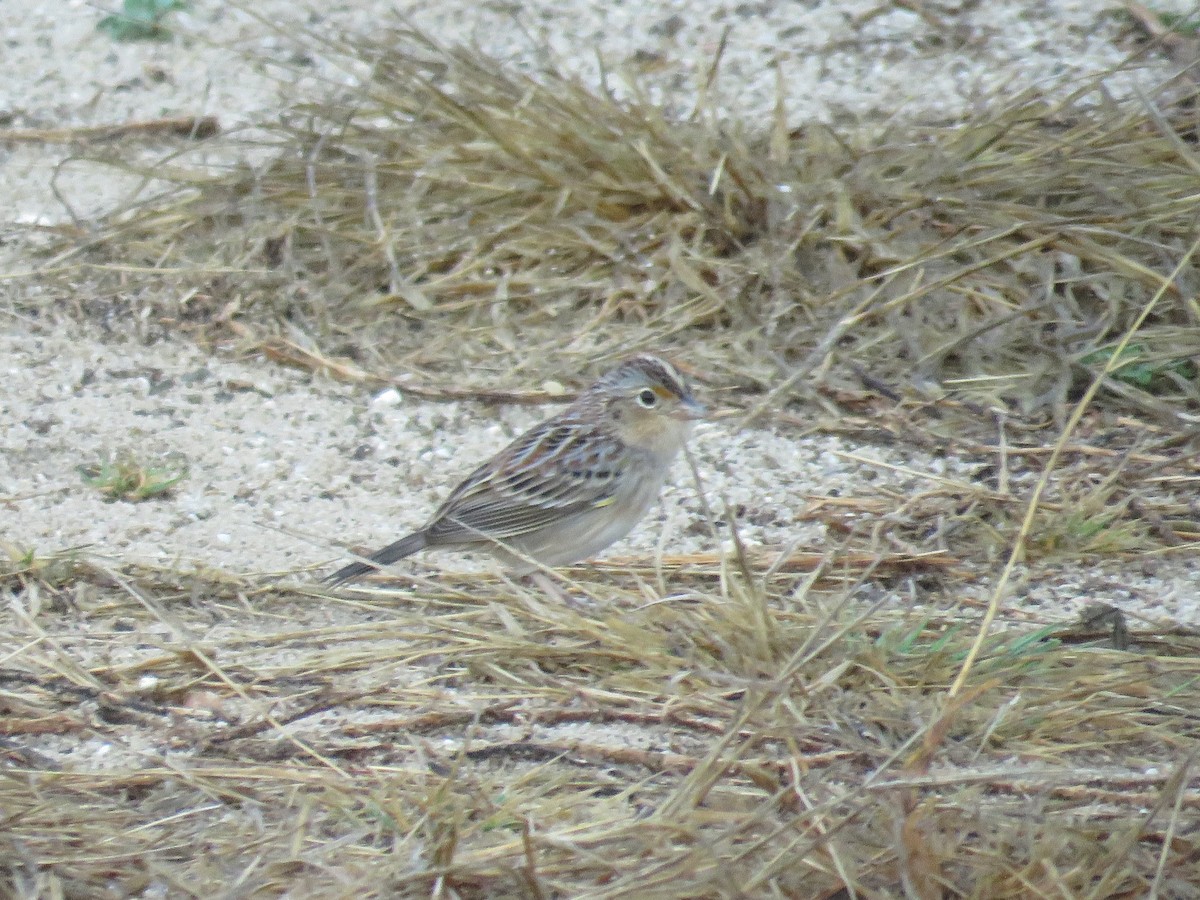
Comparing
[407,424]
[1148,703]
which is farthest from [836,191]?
[1148,703]

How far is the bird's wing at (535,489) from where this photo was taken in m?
5.06

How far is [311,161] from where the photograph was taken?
21.7 ft

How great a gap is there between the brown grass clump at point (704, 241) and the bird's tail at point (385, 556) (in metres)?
1.36

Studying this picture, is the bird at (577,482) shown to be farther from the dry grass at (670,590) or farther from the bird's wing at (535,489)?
the dry grass at (670,590)

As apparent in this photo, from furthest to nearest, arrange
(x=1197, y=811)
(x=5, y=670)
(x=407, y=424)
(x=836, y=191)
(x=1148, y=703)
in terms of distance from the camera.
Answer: (x=836, y=191) → (x=407, y=424) → (x=5, y=670) → (x=1148, y=703) → (x=1197, y=811)

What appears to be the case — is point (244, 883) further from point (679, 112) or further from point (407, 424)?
point (679, 112)

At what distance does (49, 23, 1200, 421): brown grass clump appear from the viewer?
6000 mm

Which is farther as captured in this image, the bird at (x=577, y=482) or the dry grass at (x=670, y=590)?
the bird at (x=577, y=482)

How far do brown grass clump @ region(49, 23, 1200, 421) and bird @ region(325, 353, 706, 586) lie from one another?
2.36ft

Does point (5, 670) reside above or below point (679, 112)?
below

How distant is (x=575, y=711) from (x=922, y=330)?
259cm

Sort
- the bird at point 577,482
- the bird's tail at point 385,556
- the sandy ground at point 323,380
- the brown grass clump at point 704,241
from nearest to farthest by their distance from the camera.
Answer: the bird's tail at point 385,556 → the bird at point 577,482 → the sandy ground at point 323,380 → the brown grass clump at point 704,241

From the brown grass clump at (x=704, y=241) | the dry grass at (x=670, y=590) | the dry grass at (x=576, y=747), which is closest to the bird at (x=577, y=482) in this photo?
the dry grass at (x=670, y=590)

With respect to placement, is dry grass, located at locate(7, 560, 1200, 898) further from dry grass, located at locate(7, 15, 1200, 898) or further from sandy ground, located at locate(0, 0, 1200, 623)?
sandy ground, located at locate(0, 0, 1200, 623)
